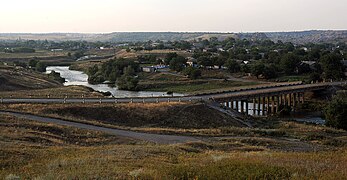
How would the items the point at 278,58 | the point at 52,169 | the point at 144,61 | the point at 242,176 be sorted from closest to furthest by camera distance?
the point at 242,176 < the point at 52,169 < the point at 278,58 < the point at 144,61

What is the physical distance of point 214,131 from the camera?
38.1m

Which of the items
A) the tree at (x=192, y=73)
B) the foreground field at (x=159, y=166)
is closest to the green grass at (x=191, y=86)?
the tree at (x=192, y=73)

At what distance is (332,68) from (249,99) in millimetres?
46058

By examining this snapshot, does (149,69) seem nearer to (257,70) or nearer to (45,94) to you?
Answer: (257,70)

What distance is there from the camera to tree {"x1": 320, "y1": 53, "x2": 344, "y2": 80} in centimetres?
10644

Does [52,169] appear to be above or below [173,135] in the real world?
above

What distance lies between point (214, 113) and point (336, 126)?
14629mm

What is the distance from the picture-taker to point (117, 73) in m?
122

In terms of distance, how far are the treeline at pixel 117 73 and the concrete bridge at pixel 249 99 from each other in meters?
35.7

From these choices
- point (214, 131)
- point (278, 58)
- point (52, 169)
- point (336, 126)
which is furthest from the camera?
point (278, 58)

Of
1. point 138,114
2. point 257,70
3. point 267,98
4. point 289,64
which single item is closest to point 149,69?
point 257,70

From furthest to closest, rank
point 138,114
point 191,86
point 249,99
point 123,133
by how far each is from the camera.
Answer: point 191,86
point 249,99
point 138,114
point 123,133

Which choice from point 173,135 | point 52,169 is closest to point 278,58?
A: point 173,135

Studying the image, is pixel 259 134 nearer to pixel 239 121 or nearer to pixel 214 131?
pixel 214 131
